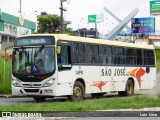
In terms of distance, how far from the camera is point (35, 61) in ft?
66.2

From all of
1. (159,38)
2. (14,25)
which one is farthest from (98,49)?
(159,38)

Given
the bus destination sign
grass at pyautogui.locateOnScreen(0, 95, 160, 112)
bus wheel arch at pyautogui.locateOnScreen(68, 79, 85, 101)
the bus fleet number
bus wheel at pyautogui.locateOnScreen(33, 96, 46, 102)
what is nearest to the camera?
grass at pyautogui.locateOnScreen(0, 95, 160, 112)

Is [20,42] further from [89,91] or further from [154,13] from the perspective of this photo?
[154,13]

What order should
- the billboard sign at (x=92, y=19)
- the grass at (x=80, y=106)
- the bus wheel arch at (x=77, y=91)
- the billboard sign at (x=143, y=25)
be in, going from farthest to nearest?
the billboard sign at (x=92, y=19), the billboard sign at (x=143, y=25), the bus wheel arch at (x=77, y=91), the grass at (x=80, y=106)

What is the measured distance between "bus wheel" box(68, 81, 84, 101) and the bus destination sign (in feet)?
7.62

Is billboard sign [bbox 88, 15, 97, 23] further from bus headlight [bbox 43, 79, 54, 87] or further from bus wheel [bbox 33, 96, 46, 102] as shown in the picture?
bus headlight [bbox 43, 79, 54, 87]

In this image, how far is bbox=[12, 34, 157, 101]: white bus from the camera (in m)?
20.0

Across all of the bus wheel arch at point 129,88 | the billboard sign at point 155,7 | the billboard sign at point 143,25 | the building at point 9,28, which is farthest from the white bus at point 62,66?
the billboard sign at point 143,25

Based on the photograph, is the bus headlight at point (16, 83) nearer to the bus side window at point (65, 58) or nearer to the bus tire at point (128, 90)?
the bus side window at point (65, 58)

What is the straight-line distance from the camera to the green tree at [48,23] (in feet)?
298

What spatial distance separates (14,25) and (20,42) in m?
72.6

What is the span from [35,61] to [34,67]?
25 cm

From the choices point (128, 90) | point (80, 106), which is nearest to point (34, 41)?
point (80, 106)

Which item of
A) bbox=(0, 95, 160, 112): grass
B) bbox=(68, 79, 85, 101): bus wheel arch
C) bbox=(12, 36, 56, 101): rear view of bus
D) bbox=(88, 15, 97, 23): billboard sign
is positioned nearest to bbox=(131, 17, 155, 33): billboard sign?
bbox=(88, 15, 97, 23): billboard sign
